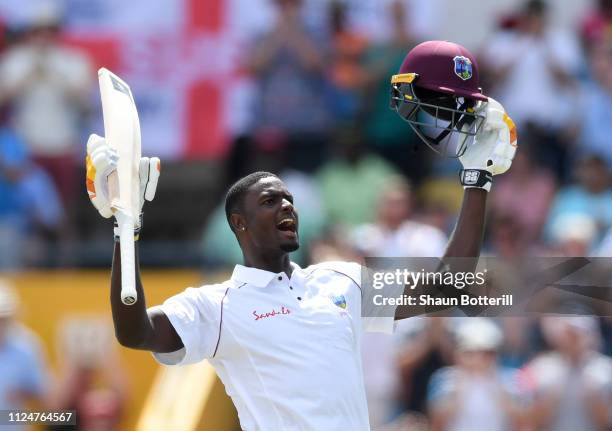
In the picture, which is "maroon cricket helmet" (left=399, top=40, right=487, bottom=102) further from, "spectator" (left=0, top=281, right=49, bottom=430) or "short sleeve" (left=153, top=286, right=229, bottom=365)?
"spectator" (left=0, top=281, right=49, bottom=430)

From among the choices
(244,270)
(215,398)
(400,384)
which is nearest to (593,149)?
(400,384)

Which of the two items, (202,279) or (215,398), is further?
(202,279)

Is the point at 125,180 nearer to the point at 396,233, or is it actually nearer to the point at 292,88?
the point at 396,233

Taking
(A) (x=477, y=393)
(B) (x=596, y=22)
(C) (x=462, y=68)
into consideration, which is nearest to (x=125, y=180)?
(C) (x=462, y=68)

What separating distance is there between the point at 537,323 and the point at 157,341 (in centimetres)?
432

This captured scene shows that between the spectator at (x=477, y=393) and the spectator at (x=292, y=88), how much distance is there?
97.5 inches

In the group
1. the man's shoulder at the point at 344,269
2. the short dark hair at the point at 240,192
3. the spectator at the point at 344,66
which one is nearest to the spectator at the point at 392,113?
the spectator at the point at 344,66

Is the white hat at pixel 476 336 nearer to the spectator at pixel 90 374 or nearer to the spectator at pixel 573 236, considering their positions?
the spectator at pixel 573 236

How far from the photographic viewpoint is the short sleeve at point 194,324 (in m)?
5.07

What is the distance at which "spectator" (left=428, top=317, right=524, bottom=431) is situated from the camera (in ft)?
28.0

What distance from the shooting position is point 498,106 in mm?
5406

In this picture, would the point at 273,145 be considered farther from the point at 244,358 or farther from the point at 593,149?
the point at 244,358

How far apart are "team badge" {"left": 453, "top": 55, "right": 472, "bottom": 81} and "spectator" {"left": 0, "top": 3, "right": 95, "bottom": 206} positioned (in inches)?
224

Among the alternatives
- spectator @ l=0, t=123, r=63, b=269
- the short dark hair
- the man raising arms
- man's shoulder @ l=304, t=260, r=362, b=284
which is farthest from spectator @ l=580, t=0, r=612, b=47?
the short dark hair
